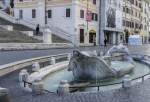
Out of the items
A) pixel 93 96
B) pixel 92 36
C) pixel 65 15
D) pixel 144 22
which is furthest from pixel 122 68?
pixel 144 22

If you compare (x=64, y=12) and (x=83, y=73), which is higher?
(x=64, y=12)

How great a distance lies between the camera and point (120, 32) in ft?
→ 249

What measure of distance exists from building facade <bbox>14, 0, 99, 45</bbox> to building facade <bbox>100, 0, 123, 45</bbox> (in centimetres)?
432

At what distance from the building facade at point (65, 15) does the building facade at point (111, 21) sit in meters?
4.32

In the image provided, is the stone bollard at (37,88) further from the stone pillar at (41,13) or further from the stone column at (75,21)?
the stone pillar at (41,13)

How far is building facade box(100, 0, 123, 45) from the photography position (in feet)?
208

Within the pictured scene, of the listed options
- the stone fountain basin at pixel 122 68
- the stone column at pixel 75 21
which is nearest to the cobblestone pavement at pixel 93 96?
the stone fountain basin at pixel 122 68

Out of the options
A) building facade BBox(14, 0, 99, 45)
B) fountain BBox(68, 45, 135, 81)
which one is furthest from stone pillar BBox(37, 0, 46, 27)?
fountain BBox(68, 45, 135, 81)

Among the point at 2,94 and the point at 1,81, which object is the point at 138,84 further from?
the point at 2,94

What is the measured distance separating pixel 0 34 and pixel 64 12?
1622 cm

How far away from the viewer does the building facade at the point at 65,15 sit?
52.8m

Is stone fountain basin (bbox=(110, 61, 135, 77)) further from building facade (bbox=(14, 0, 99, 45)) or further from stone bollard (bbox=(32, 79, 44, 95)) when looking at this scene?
building facade (bbox=(14, 0, 99, 45))

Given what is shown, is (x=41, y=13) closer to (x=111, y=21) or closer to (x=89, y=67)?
(x=111, y=21)

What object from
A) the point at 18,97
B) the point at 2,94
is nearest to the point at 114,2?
the point at 18,97
